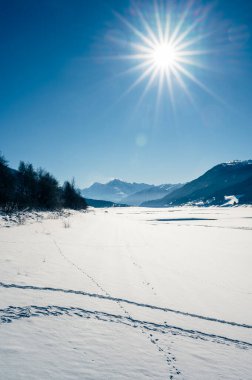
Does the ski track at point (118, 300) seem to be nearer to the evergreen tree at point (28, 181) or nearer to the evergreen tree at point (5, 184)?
the evergreen tree at point (5, 184)

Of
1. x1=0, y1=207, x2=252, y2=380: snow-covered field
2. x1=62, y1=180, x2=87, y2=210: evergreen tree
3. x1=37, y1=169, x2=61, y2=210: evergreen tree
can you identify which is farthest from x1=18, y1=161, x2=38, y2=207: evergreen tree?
x1=0, y1=207, x2=252, y2=380: snow-covered field

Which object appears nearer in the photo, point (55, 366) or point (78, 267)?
point (55, 366)

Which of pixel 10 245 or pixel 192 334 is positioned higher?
pixel 10 245

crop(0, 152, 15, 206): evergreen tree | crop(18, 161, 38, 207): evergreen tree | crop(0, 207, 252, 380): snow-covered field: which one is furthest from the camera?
crop(18, 161, 38, 207): evergreen tree

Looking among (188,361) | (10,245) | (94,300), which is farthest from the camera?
(10,245)

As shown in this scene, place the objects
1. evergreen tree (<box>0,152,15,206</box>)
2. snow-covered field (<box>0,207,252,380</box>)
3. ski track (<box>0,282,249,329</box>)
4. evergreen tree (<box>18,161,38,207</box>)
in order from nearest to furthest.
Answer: snow-covered field (<box>0,207,252,380</box>) → ski track (<box>0,282,249,329</box>) → evergreen tree (<box>0,152,15,206</box>) → evergreen tree (<box>18,161,38,207</box>)

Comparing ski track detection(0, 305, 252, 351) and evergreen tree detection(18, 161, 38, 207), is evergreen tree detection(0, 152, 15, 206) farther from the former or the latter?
ski track detection(0, 305, 252, 351)

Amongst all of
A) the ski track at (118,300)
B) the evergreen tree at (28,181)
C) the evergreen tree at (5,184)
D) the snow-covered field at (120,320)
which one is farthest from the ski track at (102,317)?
the evergreen tree at (28,181)

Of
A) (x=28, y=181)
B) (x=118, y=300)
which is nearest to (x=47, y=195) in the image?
(x=28, y=181)

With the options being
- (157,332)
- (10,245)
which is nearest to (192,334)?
(157,332)

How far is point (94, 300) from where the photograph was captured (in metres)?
5.62

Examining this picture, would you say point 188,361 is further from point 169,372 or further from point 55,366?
point 55,366

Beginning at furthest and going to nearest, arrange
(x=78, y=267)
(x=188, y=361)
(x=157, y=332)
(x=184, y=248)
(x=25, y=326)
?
1. (x=184, y=248)
2. (x=78, y=267)
3. (x=157, y=332)
4. (x=25, y=326)
5. (x=188, y=361)

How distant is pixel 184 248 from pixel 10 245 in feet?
29.0
